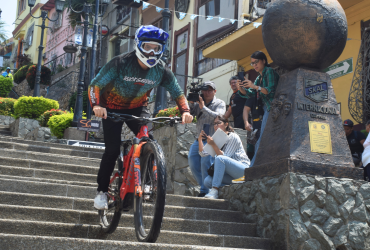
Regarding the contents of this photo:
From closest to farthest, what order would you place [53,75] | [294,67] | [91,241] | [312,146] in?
[91,241], [312,146], [294,67], [53,75]

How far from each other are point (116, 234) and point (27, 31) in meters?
52.0

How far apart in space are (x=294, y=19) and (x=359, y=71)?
441 cm

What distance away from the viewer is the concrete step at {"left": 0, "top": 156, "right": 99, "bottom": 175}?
25.5ft

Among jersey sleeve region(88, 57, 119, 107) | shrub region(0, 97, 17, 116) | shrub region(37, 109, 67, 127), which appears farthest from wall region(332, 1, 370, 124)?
shrub region(0, 97, 17, 116)

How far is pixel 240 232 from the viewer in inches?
219

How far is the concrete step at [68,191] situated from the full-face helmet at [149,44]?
7.69 ft

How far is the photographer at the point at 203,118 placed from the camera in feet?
24.3

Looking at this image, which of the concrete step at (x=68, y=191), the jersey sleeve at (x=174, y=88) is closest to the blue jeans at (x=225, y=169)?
the concrete step at (x=68, y=191)

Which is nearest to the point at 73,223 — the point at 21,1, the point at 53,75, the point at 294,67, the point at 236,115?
the point at 294,67

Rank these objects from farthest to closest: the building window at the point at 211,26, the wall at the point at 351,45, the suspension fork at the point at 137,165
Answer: the building window at the point at 211,26 → the wall at the point at 351,45 → the suspension fork at the point at 137,165

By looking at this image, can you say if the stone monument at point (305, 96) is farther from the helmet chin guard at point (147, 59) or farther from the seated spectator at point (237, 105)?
the seated spectator at point (237, 105)

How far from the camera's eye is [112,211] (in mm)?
5012

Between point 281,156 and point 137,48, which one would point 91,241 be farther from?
point 281,156

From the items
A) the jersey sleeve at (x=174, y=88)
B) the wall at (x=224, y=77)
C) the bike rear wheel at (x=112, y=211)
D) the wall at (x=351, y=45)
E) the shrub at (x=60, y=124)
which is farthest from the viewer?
the wall at (x=224, y=77)
